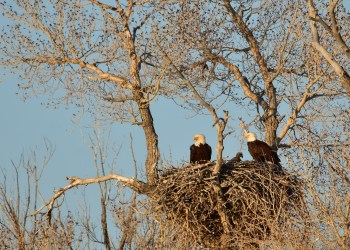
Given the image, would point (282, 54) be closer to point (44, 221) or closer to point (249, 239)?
point (249, 239)

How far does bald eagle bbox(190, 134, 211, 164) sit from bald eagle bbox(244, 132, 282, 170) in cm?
77

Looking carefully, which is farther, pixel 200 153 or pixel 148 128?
pixel 148 128

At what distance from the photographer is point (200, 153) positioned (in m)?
14.9

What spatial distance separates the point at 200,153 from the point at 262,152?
3.46 feet

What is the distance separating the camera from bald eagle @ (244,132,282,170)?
14918 millimetres

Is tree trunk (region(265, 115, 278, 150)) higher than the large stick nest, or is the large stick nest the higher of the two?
tree trunk (region(265, 115, 278, 150))

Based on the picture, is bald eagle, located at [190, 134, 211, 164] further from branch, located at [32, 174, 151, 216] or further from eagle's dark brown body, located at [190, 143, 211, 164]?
branch, located at [32, 174, 151, 216]

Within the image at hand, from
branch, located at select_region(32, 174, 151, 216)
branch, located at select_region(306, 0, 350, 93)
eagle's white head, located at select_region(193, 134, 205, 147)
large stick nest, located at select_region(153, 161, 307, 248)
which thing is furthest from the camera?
eagle's white head, located at select_region(193, 134, 205, 147)

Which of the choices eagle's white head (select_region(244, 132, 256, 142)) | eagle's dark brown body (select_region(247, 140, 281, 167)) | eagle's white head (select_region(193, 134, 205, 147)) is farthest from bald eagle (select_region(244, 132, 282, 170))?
eagle's white head (select_region(193, 134, 205, 147))

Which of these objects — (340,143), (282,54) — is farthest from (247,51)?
(340,143)

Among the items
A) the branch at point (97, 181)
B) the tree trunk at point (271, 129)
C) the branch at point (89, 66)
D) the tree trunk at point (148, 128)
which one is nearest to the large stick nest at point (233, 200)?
the branch at point (97, 181)

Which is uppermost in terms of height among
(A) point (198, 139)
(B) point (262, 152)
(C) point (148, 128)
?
(C) point (148, 128)

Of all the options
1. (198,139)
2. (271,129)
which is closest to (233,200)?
→ (198,139)

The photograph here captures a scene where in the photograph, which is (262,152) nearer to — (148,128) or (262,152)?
(262,152)
